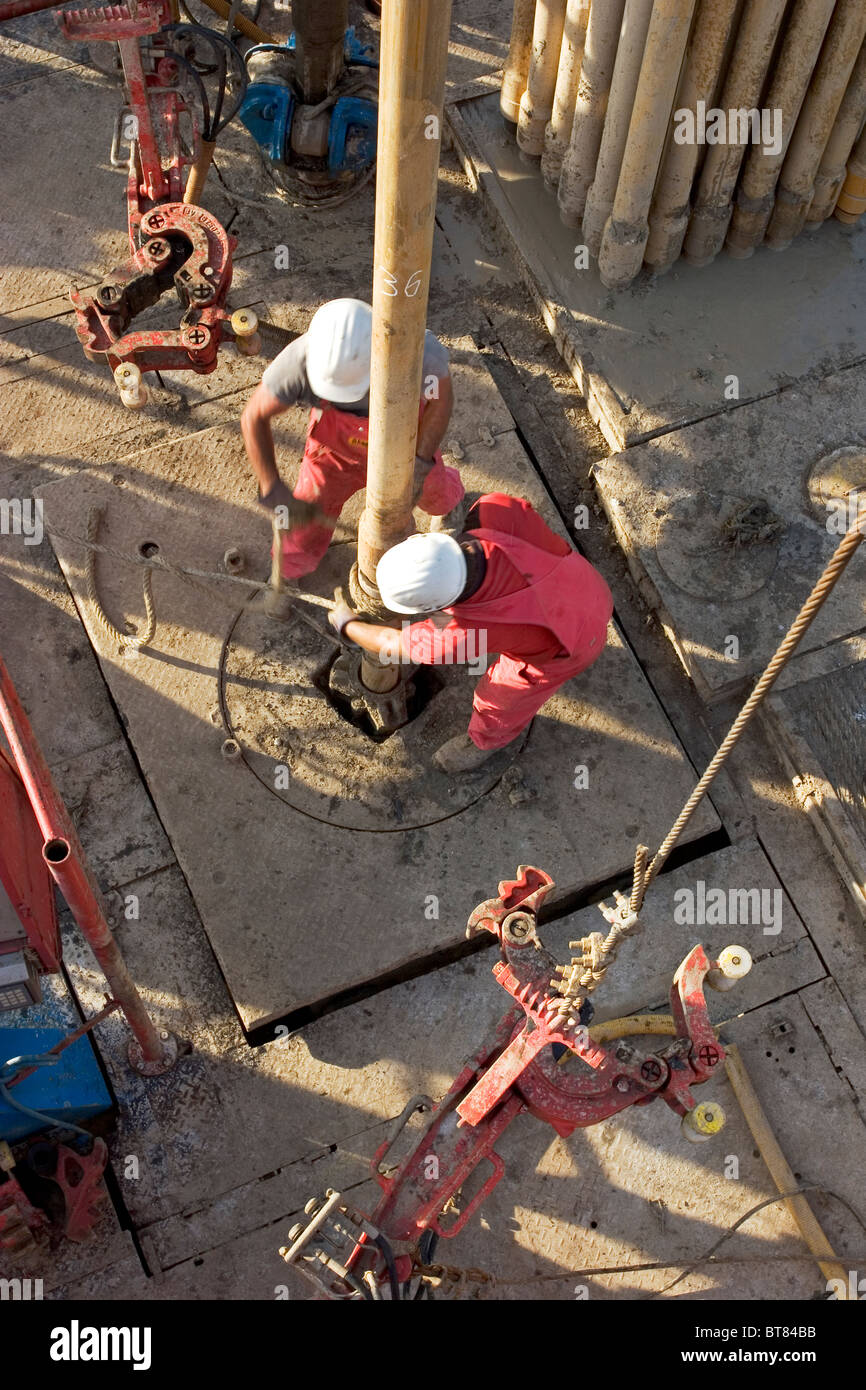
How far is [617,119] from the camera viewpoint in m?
7.11

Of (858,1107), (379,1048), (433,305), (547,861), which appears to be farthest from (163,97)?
(858,1107)

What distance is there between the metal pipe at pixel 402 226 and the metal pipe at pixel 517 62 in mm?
3800

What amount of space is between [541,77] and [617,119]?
85 centimetres

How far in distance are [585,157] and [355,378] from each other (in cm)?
247

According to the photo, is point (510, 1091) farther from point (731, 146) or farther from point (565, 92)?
point (565, 92)

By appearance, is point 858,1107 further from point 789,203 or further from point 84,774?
point 789,203

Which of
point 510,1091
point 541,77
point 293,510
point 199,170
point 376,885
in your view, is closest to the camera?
point 510,1091

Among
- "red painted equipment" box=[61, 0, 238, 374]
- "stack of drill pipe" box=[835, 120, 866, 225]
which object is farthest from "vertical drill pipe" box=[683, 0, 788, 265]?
"red painted equipment" box=[61, 0, 238, 374]

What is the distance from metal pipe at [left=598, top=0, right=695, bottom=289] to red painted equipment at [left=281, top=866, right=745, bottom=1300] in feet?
12.7

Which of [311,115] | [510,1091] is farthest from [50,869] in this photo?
[311,115]

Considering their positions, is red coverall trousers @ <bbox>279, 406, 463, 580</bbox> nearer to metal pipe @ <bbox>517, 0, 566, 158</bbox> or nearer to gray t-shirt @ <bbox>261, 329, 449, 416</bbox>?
gray t-shirt @ <bbox>261, 329, 449, 416</bbox>

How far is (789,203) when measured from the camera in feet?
25.2

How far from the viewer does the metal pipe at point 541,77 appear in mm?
7391

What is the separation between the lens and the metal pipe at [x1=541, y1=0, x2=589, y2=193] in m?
7.12
